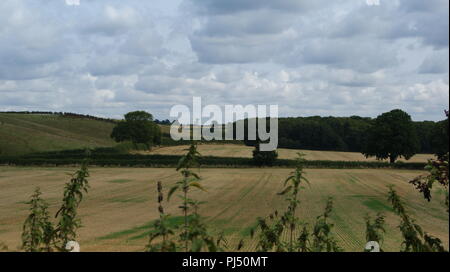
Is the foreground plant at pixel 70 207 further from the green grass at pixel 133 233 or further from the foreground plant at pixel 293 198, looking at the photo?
the green grass at pixel 133 233

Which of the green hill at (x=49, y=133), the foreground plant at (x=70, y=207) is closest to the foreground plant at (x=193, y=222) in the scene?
the foreground plant at (x=70, y=207)

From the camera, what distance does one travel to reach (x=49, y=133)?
136125 millimetres

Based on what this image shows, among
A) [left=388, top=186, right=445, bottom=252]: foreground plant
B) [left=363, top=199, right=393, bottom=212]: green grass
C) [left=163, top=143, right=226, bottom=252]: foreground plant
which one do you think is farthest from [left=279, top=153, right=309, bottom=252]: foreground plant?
[left=363, top=199, right=393, bottom=212]: green grass

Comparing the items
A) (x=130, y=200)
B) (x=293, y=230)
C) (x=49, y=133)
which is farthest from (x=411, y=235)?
(x=49, y=133)

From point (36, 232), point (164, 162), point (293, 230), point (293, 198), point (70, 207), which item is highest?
point (293, 198)

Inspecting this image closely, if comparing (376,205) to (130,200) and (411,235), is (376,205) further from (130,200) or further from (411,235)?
(411,235)

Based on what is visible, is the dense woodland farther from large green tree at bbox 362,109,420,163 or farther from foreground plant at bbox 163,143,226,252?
foreground plant at bbox 163,143,226,252

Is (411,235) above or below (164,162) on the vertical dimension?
above

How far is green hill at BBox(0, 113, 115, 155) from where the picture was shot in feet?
375

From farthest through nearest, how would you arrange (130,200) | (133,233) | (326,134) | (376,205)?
(326,134), (130,200), (376,205), (133,233)

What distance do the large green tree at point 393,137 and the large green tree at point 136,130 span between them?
55856 millimetres

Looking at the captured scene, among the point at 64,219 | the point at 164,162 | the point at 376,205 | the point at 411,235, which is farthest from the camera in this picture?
the point at 164,162

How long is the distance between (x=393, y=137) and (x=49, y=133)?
90488 millimetres

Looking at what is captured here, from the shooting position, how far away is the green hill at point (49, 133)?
114 m
